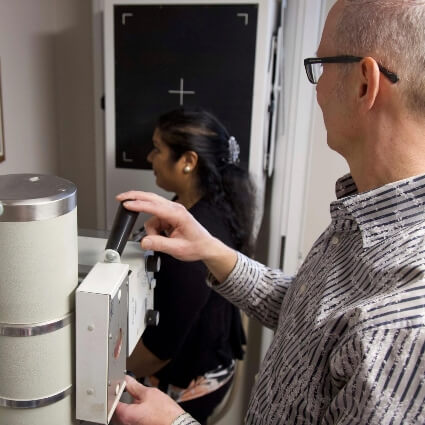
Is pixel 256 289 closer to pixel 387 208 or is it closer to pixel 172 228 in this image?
pixel 172 228

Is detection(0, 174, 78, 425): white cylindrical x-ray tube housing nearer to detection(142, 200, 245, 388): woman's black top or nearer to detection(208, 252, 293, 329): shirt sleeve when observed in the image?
detection(208, 252, 293, 329): shirt sleeve

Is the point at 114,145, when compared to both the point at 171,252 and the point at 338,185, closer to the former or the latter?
the point at 171,252

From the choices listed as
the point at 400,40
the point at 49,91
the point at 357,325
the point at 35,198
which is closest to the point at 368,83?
the point at 400,40

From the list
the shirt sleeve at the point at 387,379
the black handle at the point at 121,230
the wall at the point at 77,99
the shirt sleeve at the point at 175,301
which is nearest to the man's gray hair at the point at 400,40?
the shirt sleeve at the point at 387,379

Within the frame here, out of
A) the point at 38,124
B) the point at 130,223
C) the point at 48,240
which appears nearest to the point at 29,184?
the point at 48,240

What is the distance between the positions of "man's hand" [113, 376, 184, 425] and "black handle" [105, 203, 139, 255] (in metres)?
0.20

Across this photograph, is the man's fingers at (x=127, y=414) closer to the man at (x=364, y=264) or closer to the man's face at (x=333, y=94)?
the man at (x=364, y=264)

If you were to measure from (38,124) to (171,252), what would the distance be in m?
0.94

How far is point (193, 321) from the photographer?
1157mm

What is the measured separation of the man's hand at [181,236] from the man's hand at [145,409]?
225 millimetres

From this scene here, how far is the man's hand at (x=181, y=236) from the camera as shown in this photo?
811 mm

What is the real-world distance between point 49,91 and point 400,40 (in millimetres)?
1317

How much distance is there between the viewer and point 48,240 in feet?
1.69

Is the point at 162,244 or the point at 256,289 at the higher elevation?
the point at 162,244
